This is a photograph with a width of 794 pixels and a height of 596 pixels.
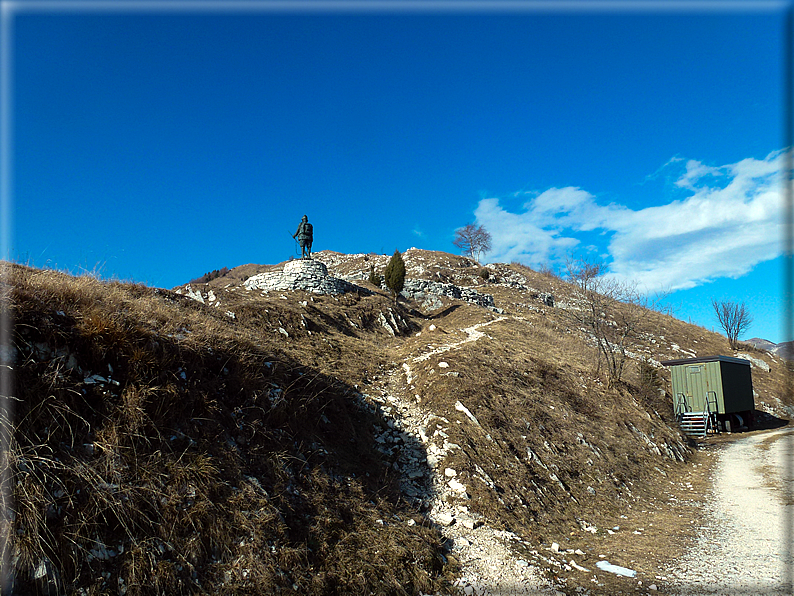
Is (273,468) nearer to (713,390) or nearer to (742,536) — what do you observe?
(742,536)

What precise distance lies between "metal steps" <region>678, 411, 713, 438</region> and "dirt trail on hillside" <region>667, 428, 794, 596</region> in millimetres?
6464

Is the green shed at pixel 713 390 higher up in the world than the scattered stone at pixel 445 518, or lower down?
higher up

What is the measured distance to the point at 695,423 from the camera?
21.4 metres

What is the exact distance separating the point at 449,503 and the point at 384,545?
2.34 m

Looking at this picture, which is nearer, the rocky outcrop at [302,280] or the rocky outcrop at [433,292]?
the rocky outcrop at [302,280]

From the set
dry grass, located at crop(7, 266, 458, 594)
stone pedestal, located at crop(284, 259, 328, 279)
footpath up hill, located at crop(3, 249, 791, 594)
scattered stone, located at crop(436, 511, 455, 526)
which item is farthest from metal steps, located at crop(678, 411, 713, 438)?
stone pedestal, located at crop(284, 259, 328, 279)

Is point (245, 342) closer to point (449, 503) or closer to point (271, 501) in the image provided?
point (271, 501)

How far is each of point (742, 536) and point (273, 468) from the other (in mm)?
9058

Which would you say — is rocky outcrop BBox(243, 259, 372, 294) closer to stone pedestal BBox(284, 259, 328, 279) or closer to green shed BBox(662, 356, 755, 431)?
stone pedestal BBox(284, 259, 328, 279)

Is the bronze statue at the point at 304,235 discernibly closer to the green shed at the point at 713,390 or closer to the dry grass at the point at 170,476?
the dry grass at the point at 170,476

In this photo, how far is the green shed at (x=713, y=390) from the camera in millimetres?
22625

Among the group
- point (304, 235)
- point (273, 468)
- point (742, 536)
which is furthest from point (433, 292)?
point (273, 468)

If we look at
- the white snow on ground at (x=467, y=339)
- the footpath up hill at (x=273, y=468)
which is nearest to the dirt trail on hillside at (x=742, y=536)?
the footpath up hill at (x=273, y=468)

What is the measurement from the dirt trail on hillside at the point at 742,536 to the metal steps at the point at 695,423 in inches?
254
